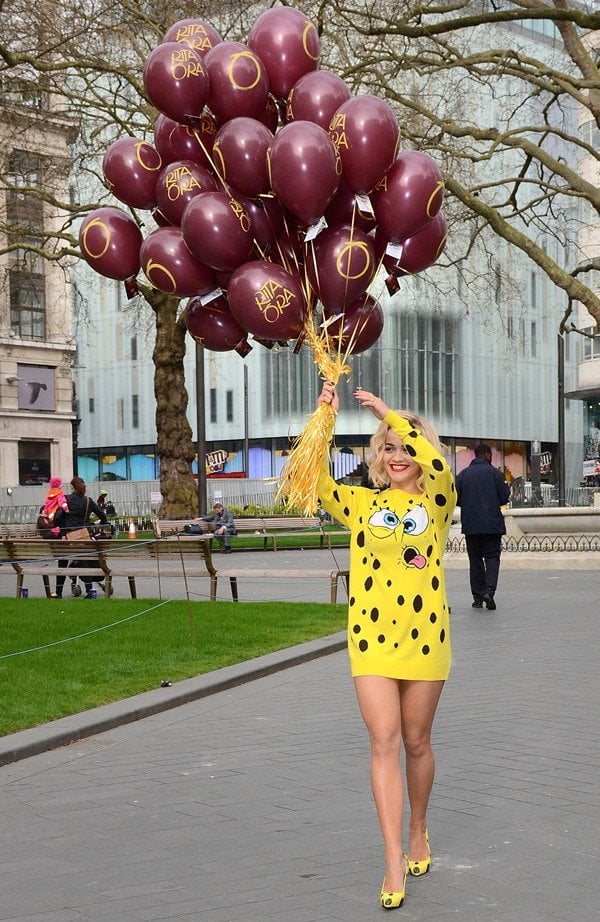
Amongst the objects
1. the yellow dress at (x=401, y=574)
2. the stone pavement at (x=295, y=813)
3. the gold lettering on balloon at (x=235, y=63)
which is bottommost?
the stone pavement at (x=295, y=813)

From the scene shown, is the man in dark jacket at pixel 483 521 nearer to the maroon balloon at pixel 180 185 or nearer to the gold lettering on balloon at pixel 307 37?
the gold lettering on balloon at pixel 307 37

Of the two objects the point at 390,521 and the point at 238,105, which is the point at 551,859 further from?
the point at 238,105

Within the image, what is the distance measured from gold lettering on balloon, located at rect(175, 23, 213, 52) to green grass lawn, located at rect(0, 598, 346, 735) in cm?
437

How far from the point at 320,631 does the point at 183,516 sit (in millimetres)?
15867

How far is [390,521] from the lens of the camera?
4.52 m

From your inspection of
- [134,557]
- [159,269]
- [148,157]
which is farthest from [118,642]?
[148,157]

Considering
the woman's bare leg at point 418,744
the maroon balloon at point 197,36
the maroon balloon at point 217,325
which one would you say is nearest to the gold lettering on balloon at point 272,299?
the maroon balloon at point 217,325

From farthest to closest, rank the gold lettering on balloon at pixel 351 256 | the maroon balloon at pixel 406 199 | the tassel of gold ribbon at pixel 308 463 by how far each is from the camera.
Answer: the maroon balloon at pixel 406 199
the gold lettering on balloon at pixel 351 256
the tassel of gold ribbon at pixel 308 463

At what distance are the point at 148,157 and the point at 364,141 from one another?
1.53 meters

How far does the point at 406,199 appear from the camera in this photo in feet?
20.9

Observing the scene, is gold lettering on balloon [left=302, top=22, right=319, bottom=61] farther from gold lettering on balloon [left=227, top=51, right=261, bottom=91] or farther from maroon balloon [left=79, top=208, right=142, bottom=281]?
maroon balloon [left=79, top=208, right=142, bottom=281]

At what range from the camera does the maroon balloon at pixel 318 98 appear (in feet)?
21.6

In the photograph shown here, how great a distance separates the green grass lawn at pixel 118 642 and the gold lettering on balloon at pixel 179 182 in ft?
11.4

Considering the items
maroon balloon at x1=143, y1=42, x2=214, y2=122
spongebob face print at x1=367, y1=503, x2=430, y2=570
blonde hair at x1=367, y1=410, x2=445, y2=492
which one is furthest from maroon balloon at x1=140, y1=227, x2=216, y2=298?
spongebob face print at x1=367, y1=503, x2=430, y2=570
